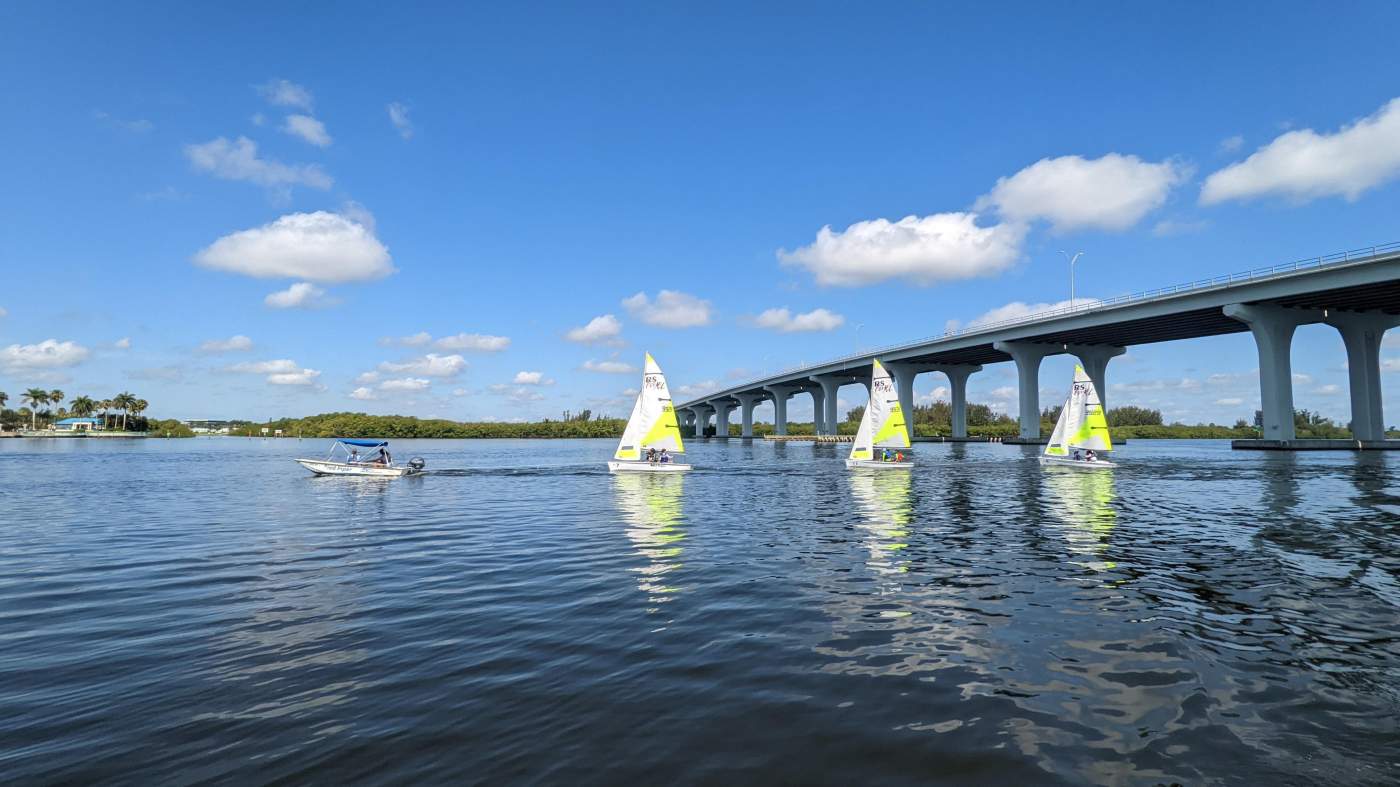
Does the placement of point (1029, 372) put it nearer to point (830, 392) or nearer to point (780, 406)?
point (830, 392)

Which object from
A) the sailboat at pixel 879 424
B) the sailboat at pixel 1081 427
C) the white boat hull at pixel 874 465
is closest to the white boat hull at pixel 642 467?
the white boat hull at pixel 874 465

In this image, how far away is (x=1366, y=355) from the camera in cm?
7519

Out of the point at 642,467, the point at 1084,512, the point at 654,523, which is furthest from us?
the point at 642,467

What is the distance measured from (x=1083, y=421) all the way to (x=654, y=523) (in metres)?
46.4

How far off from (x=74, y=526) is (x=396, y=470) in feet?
73.3

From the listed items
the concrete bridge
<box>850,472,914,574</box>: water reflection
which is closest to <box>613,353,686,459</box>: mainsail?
<box>850,472,914,574</box>: water reflection

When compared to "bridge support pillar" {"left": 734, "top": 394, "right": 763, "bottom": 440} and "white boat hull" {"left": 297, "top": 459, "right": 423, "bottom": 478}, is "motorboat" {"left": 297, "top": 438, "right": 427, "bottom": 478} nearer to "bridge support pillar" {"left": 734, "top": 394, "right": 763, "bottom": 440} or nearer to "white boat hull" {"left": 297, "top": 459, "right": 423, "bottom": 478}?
"white boat hull" {"left": 297, "top": 459, "right": 423, "bottom": 478}

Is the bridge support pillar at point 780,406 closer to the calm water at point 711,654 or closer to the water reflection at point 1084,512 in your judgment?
the water reflection at point 1084,512

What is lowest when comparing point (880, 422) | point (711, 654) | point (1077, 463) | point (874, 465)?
point (1077, 463)

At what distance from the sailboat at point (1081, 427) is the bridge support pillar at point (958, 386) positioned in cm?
7374

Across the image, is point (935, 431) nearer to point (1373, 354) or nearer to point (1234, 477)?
point (1373, 354)

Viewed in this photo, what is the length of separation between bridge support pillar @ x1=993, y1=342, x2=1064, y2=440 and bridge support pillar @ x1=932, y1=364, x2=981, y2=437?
27.0 m

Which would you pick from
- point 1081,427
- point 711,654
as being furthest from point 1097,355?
point 711,654

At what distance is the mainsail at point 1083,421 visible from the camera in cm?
5347
